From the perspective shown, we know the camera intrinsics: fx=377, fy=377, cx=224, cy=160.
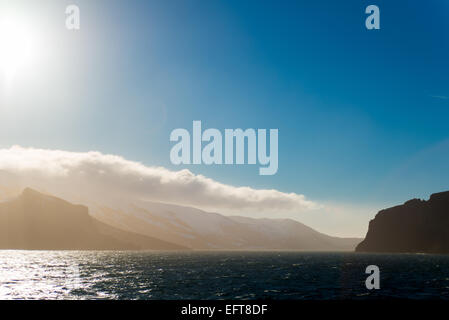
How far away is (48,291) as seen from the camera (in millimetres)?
52000

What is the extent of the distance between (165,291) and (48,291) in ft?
53.0

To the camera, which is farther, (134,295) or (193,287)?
(193,287)

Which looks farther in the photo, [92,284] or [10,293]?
[92,284]
